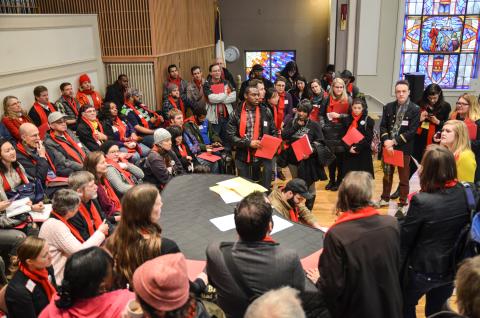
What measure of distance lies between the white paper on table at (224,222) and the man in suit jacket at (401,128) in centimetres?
256

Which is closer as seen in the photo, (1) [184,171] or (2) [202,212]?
(2) [202,212]

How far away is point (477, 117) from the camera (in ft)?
16.3

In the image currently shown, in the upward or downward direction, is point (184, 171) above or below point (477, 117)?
below

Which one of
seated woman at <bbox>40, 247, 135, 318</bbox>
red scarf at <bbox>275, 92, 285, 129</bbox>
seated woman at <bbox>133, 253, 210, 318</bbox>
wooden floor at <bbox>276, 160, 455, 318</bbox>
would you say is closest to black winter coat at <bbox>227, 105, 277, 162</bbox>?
wooden floor at <bbox>276, 160, 455, 318</bbox>

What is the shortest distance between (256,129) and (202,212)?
6.26 ft

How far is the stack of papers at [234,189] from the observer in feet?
11.9

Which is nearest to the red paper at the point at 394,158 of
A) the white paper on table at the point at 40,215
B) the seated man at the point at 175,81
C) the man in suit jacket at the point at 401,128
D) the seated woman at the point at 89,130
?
the man in suit jacket at the point at 401,128

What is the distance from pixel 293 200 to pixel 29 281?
77.0 inches

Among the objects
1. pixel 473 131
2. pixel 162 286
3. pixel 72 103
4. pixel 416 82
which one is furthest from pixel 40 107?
pixel 416 82

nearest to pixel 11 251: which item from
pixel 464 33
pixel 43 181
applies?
pixel 43 181

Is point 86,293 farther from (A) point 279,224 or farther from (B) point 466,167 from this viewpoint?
(B) point 466,167

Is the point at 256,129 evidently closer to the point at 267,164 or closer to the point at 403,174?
the point at 267,164

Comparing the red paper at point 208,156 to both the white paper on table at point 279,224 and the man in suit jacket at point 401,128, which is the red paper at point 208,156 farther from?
the white paper on table at point 279,224

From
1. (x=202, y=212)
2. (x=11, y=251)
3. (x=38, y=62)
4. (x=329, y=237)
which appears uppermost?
(x=38, y=62)
